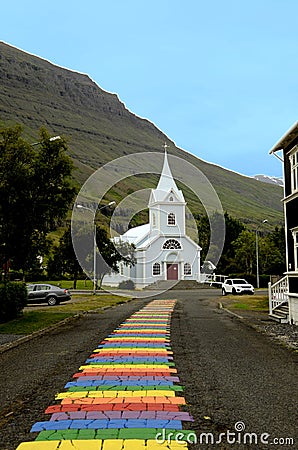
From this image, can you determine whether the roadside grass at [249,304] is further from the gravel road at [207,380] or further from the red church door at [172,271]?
the red church door at [172,271]

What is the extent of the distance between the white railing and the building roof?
18.0 ft

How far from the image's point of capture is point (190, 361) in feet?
38.0

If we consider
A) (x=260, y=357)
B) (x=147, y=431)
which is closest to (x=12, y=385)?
(x=147, y=431)

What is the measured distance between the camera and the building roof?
19.9 metres

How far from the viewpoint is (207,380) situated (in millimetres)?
9492

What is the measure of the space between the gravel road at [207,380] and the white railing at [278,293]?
6232 millimetres

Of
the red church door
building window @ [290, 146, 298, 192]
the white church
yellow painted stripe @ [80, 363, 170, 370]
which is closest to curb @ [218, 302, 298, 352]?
yellow painted stripe @ [80, 363, 170, 370]

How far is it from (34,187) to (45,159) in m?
1.30

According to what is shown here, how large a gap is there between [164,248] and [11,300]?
45.4 metres

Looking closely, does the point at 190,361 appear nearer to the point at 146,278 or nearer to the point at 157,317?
the point at 157,317

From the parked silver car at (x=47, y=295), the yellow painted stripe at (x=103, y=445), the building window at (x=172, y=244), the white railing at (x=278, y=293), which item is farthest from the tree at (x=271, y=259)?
the yellow painted stripe at (x=103, y=445)

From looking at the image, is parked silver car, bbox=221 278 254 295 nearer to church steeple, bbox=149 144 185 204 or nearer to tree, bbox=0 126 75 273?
church steeple, bbox=149 144 185 204

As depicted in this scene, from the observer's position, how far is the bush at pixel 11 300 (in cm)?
2159

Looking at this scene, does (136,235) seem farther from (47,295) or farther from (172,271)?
(47,295)
